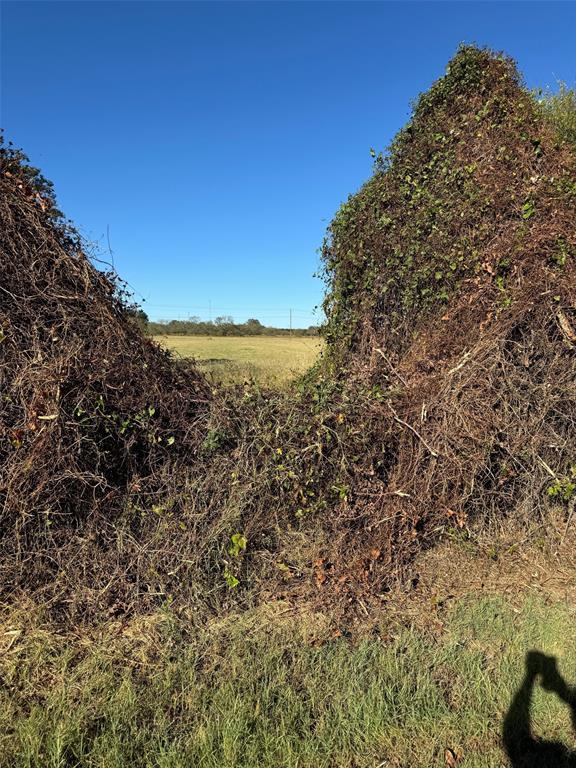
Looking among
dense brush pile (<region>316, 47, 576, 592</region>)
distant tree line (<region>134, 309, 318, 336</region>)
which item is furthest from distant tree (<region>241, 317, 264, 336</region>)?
dense brush pile (<region>316, 47, 576, 592</region>)

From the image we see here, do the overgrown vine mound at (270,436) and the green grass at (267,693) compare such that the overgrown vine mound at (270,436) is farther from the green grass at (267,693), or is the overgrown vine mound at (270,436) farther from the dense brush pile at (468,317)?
the green grass at (267,693)

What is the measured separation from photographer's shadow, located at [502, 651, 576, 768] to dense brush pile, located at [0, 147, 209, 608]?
2.60 metres

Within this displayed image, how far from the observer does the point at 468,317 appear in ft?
15.7

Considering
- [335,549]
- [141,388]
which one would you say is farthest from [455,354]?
[141,388]

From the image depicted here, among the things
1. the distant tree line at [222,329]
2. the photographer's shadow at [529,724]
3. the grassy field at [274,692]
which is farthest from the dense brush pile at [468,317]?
the distant tree line at [222,329]

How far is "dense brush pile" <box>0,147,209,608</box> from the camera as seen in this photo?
11.0 ft

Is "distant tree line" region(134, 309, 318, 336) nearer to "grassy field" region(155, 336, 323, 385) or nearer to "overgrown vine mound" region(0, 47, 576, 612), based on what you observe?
"grassy field" region(155, 336, 323, 385)

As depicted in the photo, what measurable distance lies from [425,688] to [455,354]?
278cm

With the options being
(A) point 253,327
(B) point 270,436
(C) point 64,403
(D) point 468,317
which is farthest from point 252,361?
(A) point 253,327

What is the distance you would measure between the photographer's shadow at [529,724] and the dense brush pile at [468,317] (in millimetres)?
1174

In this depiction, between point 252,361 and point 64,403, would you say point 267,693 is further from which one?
point 252,361

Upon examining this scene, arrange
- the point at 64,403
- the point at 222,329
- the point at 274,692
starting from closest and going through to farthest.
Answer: the point at 274,692 → the point at 64,403 → the point at 222,329

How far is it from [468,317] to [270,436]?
7.47 ft

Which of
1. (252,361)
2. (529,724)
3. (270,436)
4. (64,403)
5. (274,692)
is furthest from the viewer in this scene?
(252,361)
